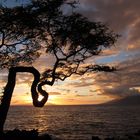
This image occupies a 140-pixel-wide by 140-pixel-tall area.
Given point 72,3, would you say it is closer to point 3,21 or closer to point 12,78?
point 3,21

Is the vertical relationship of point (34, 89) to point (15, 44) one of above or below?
below

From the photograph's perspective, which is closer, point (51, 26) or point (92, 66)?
point (51, 26)

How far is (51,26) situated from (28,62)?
411cm

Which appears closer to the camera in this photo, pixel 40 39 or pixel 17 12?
pixel 17 12

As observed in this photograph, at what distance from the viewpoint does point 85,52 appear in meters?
32.9

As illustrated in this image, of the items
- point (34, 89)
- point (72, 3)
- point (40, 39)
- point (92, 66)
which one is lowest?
point (34, 89)

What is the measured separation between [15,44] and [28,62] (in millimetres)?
2713

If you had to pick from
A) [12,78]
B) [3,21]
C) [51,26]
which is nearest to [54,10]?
[51,26]

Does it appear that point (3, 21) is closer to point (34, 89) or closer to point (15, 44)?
point (15, 44)

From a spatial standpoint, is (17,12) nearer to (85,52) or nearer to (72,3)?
(72,3)

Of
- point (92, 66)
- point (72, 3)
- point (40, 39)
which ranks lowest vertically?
point (92, 66)

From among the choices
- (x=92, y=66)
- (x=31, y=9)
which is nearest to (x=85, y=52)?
(x=92, y=66)

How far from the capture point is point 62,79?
3189 cm

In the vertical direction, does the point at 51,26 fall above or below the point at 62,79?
above
